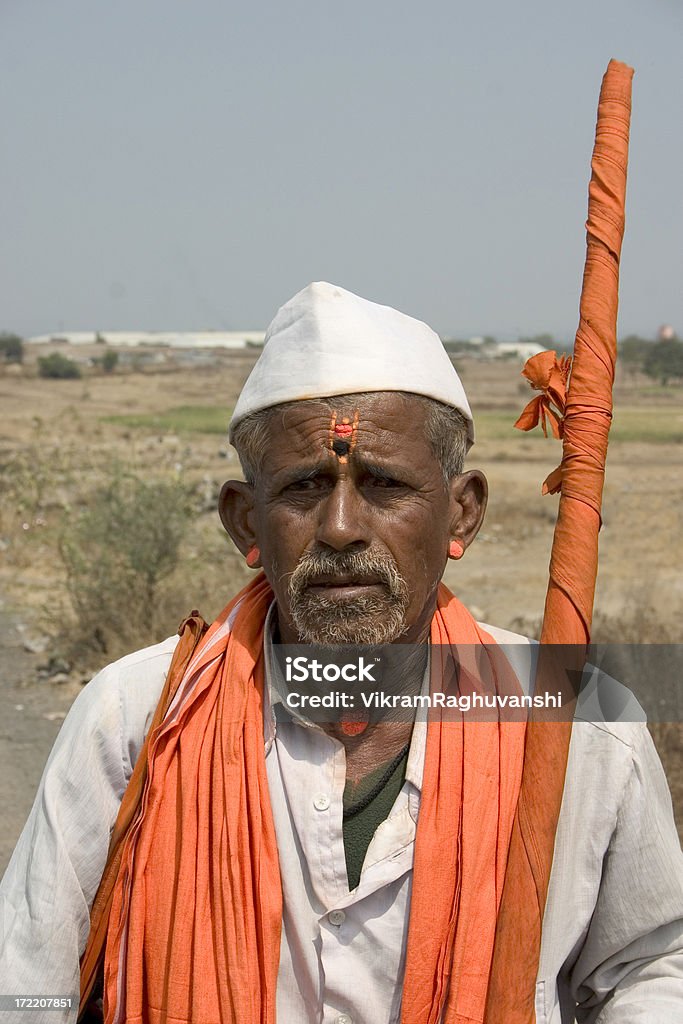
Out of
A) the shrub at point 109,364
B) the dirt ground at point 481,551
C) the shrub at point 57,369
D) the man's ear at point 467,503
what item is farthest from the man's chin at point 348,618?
the shrub at point 109,364

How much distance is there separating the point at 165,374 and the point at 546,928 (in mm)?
37774

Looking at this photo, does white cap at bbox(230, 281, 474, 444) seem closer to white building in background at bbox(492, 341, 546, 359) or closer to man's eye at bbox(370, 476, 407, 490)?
man's eye at bbox(370, 476, 407, 490)

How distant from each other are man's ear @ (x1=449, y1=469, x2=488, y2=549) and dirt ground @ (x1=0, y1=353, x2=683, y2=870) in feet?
11.3

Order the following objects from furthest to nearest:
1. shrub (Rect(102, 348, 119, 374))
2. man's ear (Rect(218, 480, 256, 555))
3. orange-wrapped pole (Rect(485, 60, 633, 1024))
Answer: shrub (Rect(102, 348, 119, 374)) → man's ear (Rect(218, 480, 256, 555)) → orange-wrapped pole (Rect(485, 60, 633, 1024))

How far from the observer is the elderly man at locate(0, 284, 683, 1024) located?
78.6 inches

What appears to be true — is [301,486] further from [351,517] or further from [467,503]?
[467,503]

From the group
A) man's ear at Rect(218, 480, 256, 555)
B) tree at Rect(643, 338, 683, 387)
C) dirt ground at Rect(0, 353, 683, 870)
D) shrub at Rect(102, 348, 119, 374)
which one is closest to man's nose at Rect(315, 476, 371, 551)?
man's ear at Rect(218, 480, 256, 555)

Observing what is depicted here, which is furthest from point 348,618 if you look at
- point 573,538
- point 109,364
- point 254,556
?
point 109,364

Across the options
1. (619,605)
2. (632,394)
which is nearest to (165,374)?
(632,394)

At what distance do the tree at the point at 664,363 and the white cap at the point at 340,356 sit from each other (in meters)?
28.5

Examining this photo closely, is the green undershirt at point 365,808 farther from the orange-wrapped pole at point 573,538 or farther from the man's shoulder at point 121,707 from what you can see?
the man's shoulder at point 121,707

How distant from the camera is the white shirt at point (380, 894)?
79.0 inches

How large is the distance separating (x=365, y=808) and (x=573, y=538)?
2.19 ft

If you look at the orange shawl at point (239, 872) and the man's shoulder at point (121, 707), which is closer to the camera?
the orange shawl at point (239, 872)
